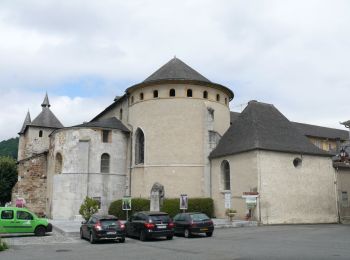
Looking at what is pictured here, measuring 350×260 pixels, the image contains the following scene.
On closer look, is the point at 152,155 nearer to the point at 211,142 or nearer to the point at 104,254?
the point at 211,142

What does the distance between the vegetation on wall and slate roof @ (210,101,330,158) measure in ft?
216

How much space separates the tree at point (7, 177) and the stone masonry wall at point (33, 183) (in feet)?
43.0

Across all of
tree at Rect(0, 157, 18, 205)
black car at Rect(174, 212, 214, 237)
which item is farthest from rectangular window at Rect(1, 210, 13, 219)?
tree at Rect(0, 157, 18, 205)

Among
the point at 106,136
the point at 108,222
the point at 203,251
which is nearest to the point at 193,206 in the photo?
the point at 106,136

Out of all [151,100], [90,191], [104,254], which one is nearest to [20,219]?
[104,254]

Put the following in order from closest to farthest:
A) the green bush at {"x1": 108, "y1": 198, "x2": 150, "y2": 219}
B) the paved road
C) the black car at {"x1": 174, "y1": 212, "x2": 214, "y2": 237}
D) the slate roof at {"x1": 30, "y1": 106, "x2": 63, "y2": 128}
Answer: the paved road → the black car at {"x1": 174, "y1": 212, "x2": 214, "y2": 237} → the green bush at {"x1": 108, "y1": 198, "x2": 150, "y2": 219} → the slate roof at {"x1": 30, "y1": 106, "x2": 63, "y2": 128}

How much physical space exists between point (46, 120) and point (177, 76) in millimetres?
29293

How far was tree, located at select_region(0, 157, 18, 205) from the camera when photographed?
54250 mm

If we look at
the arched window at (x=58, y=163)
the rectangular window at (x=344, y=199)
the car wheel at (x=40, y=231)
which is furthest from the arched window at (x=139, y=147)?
the rectangular window at (x=344, y=199)

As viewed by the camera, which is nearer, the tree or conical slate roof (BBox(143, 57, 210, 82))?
conical slate roof (BBox(143, 57, 210, 82))

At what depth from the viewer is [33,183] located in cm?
4281

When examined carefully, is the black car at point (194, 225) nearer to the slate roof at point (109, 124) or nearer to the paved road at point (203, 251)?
the paved road at point (203, 251)

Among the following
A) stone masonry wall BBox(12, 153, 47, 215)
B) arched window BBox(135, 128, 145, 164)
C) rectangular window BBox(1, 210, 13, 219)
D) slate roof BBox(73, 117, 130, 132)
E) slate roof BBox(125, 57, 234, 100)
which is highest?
slate roof BBox(125, 57, 234, 100)

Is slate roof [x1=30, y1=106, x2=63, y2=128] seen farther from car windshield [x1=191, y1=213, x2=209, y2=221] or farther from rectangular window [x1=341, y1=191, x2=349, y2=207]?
car windshield [x1=191, y1=213, x2=209, y2=221]
